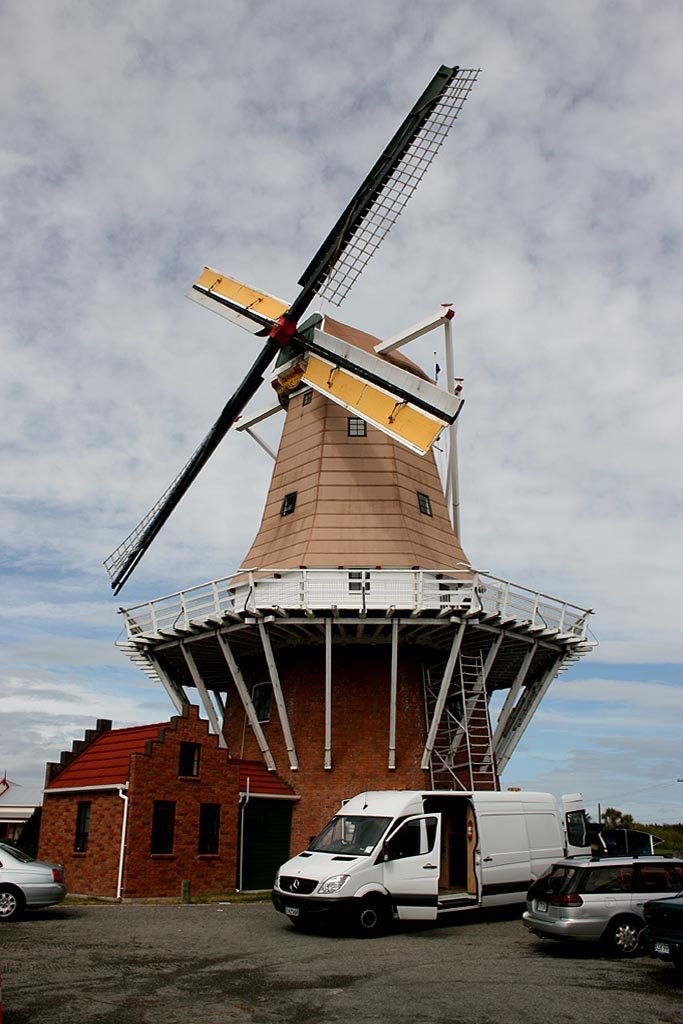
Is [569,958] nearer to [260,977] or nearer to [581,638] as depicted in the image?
[260,977]

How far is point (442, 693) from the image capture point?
2077cm

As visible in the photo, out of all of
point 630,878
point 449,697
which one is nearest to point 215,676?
point 449,697

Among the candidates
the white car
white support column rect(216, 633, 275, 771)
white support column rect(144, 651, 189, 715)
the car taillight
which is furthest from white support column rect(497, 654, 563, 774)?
the white car

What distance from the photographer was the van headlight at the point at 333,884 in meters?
13.1

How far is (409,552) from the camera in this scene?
22.8 metres

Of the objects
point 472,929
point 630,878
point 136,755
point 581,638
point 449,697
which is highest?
point 581,638

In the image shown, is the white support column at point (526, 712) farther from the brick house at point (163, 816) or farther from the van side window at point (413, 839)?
the van side window at point (413, 839)

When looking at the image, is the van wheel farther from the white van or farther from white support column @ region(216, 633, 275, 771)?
white support column @ region(216, 633, 275, 771)

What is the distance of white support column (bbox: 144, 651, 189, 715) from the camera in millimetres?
24141

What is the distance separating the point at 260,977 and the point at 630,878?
17.8ft

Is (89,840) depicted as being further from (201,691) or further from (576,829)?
(576,829)

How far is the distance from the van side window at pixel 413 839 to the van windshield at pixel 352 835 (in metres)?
0.24

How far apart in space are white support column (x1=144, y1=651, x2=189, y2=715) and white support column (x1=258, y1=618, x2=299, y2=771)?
3.53m

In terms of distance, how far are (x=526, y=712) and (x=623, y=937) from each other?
482 inches
